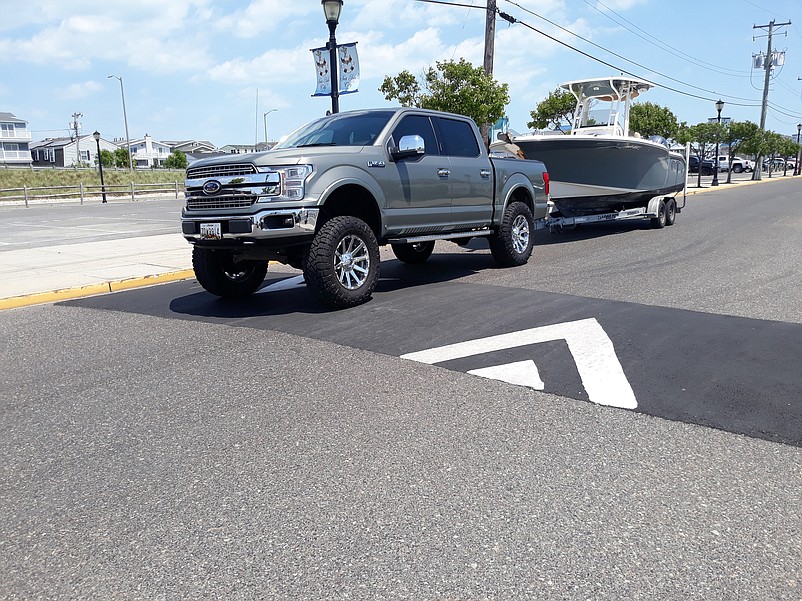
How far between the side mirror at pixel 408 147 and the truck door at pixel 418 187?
146mm

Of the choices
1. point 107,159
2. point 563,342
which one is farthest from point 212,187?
point 107,159

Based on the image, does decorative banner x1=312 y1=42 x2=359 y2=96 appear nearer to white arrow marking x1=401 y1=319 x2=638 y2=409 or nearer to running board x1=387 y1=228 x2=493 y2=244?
running board x1=387 y1=228 x2=493 y2=244

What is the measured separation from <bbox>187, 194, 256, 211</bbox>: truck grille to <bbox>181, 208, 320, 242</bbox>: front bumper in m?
0.16

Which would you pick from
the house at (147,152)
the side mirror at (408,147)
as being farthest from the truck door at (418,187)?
the house at (147,152)

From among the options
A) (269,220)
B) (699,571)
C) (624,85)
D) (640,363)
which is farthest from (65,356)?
(624,85)

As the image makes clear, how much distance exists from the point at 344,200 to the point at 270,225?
1206 millimetres

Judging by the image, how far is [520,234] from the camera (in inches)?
409

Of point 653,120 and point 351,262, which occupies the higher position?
point 653,120

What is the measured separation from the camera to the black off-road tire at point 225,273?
780 cm

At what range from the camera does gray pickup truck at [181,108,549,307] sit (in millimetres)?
6938

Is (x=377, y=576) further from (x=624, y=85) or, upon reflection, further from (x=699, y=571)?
(x=624, y=85)

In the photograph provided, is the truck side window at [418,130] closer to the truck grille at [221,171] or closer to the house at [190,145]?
the truck grille at [221,171]

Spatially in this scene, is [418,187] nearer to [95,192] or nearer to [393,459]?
[393,459]

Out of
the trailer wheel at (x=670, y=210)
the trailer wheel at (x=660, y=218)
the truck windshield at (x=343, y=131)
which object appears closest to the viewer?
the truck windshield at (x=343, y=131)
